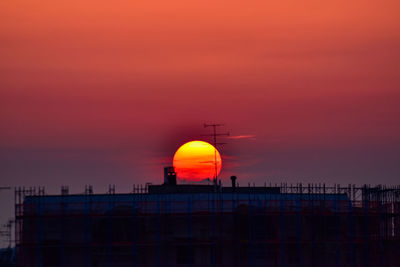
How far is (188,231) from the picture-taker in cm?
7475

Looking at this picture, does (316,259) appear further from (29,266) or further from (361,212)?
(29,266)

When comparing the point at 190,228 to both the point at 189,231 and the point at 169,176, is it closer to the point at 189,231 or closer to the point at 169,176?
the point at 189,231

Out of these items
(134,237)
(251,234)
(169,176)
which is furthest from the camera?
(169,176)

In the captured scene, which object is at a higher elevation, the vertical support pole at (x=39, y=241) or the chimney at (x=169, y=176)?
the chimney at (x=169, y=176)

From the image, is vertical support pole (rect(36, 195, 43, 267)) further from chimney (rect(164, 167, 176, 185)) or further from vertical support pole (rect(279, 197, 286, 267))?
vertical support pole (rect(279, 197, 286, 267))

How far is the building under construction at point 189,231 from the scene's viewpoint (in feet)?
241

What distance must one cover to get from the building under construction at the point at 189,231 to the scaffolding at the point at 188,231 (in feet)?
0.24

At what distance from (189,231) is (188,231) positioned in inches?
3.8

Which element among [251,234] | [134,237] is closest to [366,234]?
[251,234]

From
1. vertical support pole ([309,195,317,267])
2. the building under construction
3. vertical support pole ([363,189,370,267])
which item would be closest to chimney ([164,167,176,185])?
the building under construction

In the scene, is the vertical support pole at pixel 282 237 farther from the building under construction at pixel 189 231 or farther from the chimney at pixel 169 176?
the chimney at pixel 169 176

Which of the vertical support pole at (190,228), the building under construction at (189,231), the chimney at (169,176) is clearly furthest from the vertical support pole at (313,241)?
the chimney at (169,176)

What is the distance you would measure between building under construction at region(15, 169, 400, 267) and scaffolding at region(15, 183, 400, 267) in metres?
0.07

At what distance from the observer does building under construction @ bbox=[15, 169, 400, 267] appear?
7350cm
